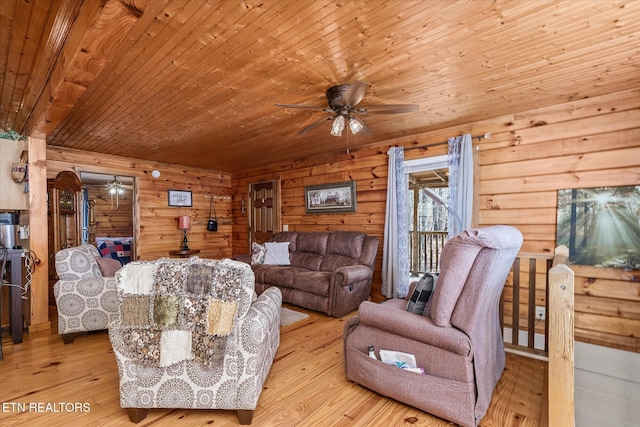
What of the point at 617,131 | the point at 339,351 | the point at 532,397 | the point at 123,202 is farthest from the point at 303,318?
the point at 123,202


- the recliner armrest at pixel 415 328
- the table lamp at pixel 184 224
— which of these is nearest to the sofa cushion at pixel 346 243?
the recliner armrest at pixel 415 328

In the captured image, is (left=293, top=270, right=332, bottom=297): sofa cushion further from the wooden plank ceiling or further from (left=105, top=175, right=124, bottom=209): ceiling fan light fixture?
(left=105, top=175, right=124, bottom=209): ceiling fan light fixture

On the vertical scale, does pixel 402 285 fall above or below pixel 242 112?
below

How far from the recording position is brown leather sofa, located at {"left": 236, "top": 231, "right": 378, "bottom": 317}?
365cm

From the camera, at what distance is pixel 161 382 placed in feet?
5.55

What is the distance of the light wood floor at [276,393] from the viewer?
5.79 feet

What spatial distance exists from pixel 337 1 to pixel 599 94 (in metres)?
2.78

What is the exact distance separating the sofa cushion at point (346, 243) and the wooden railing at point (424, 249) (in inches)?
100

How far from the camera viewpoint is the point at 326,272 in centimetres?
405

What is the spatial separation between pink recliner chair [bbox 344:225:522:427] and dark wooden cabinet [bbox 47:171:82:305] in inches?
177

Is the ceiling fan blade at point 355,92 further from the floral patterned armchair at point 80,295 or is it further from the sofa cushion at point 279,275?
the floral patterned armchair at point 80,295

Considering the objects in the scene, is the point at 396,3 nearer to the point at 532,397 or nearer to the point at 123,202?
the point at 532,397

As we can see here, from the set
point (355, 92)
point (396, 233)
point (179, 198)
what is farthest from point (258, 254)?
point (355, 92)

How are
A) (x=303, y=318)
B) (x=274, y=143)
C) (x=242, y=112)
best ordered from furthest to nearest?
1. (x=274, y=143)
2. (x=303, y=318)
3. (x=242, y=112)
